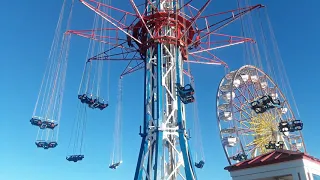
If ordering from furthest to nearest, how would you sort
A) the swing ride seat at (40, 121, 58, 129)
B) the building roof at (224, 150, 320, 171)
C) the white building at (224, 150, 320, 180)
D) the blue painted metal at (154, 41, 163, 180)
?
the swing ride seat at (40, 121, 58, 129) → the blue painted metal at (154, 41, 163, 180) → the building roof at (224, 150, 320, 171) → the white building at (224, 150, 320, 180)

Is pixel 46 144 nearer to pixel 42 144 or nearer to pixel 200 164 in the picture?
pixel 42 144

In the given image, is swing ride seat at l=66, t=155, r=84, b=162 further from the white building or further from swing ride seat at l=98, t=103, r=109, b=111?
the white building

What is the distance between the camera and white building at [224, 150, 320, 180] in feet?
46.5

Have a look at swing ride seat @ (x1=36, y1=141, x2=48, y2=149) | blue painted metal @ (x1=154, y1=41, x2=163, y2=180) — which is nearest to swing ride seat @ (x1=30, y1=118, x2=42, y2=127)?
swing ride seat @ (x1=36, y1=141, x2=48, y2=149)

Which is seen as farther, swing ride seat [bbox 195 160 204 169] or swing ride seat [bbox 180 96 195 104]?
swing ride seat [bbox 195 160 204 169]

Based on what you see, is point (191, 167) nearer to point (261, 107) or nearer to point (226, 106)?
point (261, 107)

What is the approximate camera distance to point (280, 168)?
14.7 meters

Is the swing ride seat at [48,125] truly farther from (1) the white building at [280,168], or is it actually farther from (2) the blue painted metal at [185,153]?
(1) the white building at [280,168]

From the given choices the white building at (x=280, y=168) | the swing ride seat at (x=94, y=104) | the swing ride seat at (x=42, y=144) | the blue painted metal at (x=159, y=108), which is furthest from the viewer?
the swing ride seat at (x=94, y=104)

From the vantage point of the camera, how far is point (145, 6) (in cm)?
2847

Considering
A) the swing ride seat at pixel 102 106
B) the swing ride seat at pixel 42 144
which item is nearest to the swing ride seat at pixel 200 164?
the swing ride seat at pixel 102 106

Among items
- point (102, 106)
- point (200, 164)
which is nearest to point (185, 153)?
point (200, 164)

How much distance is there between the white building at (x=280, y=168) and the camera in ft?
46.5

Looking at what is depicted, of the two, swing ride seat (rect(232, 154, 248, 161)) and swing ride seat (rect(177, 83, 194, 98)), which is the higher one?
swing ride seat (rect(177, 83, 194, 98))
